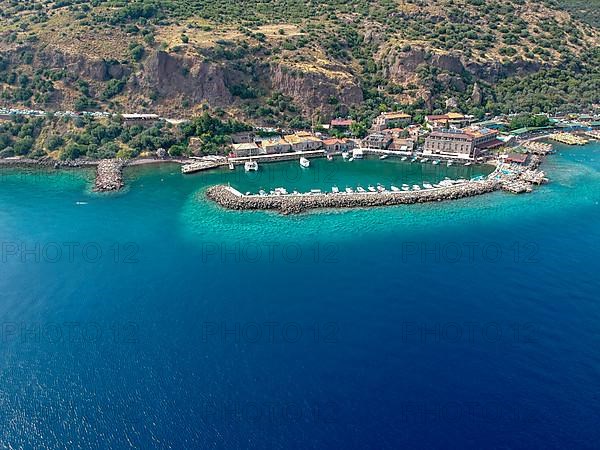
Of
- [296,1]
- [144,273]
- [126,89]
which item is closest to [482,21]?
[296,1]

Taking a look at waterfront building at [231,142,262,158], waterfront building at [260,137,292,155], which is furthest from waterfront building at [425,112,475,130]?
waterfront building at [231,142,262,158]

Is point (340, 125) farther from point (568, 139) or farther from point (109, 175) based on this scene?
point (109, 175)

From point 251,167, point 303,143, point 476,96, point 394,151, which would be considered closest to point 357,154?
A: point 394,151

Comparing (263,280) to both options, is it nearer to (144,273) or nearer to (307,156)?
(144,273)

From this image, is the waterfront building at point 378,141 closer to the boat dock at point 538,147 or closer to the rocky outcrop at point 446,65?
the boat dock at point 538,147

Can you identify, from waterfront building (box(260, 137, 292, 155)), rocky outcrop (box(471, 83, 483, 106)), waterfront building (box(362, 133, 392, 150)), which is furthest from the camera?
rocky outcrop (box(471, 83, 483, 106))

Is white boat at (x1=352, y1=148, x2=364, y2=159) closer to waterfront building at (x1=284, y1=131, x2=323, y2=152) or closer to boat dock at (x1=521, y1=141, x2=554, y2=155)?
waterfront building at (x1=284, y1=131, x2=323, y2=152)

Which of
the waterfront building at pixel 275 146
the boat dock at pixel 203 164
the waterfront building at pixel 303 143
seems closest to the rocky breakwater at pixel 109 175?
the boat dock at pixel 203 164

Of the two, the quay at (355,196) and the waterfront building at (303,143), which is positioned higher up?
the waterfront building at (303,143)
